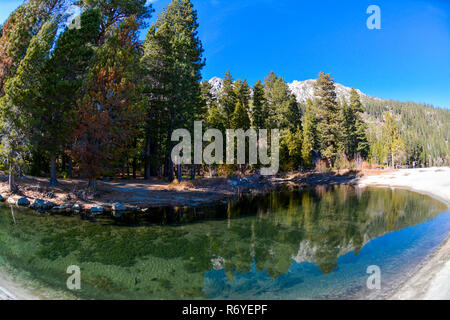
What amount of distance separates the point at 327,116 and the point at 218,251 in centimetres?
4824

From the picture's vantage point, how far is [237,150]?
116 feet

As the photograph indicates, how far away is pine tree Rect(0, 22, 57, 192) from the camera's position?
16.5 meters

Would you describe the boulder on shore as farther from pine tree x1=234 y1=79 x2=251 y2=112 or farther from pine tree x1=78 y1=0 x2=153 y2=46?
pine tree x1=234 y1=79 x2=251 y2=112

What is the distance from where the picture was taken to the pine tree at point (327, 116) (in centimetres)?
5003

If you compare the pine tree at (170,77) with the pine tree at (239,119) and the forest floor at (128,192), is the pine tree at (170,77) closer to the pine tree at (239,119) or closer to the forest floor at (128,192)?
the forest floor at (128,192)

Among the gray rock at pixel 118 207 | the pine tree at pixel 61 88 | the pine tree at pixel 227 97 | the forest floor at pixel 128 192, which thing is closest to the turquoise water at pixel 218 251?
the gray rock at pixel 118 207

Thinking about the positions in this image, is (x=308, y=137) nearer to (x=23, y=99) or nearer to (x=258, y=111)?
(x=258, y=111)

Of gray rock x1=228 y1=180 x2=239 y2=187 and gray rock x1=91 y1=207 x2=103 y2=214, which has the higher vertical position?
gray rock x1=228 y1=180 x2=239 y2=187

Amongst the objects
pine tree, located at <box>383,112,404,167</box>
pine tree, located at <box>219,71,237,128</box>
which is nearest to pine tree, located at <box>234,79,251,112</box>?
pine tree, located at <box>219,71,237,128</box>

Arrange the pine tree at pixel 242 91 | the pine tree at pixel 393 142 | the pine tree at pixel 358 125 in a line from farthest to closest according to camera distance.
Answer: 1. the pine tree at pixel 393 142
2. the pine tree at pixel 358 125
3. the pine tree at pixel 242 91

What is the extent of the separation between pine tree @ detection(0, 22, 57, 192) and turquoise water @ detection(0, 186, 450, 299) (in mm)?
4317

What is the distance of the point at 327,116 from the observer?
51500 millimetres

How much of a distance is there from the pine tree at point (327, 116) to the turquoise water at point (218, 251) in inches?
1316

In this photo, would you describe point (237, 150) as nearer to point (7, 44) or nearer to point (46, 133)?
point (46, 133)
